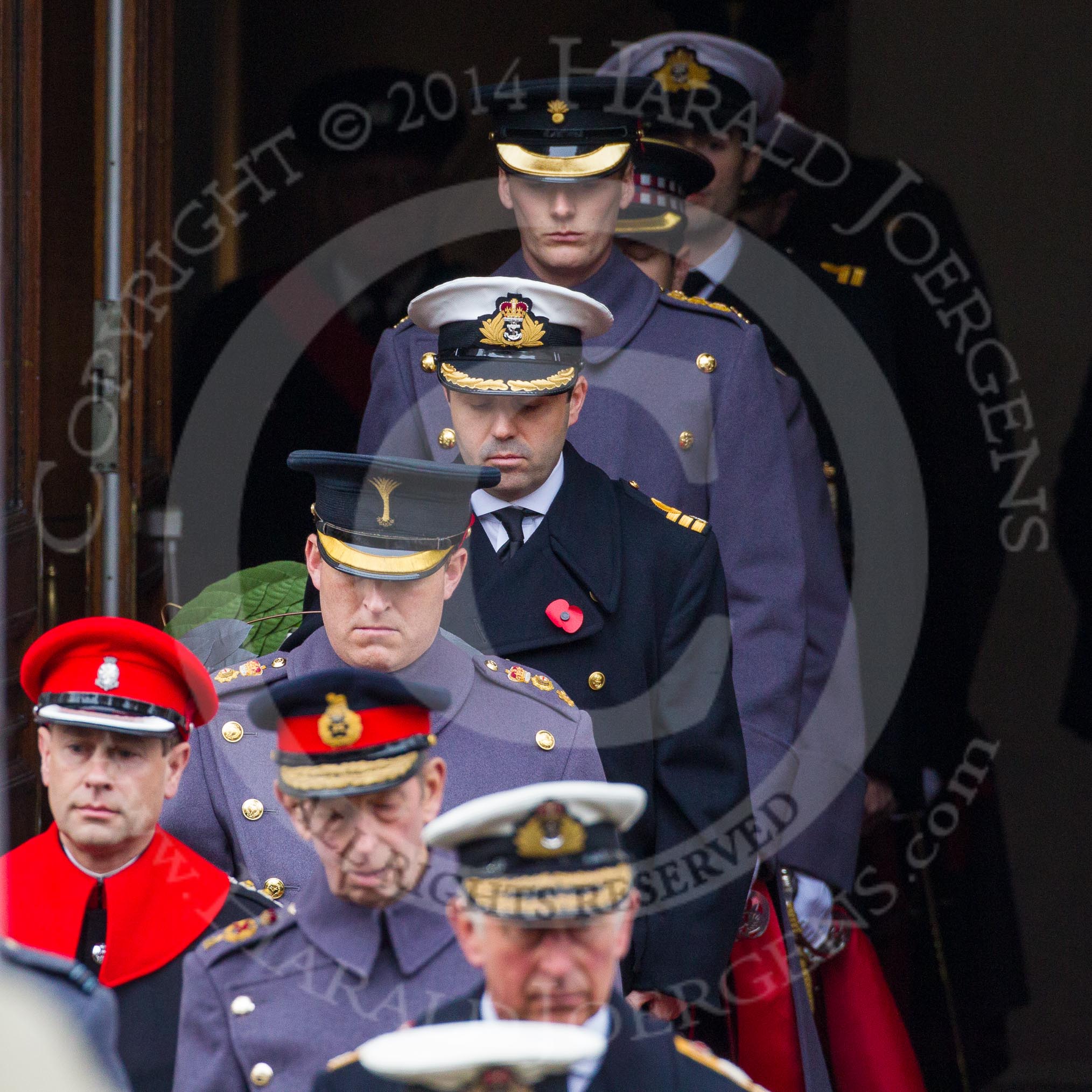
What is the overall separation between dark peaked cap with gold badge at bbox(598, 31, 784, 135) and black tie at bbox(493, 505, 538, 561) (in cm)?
119

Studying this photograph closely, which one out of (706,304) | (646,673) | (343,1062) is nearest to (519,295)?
(646,673)

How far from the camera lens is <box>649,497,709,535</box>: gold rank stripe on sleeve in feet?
10.5

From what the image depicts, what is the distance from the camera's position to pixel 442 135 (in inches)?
205

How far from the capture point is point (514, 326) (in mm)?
3025

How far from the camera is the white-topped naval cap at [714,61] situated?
429cm

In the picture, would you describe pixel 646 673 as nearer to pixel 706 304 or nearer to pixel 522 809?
pixel 706 304

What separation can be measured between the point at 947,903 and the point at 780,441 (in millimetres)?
1653

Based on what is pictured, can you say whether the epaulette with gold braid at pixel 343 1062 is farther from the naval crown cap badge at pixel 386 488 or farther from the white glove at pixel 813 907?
the white glove at pixel 813 907

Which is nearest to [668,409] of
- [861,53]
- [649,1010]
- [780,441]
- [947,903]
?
[780,441]

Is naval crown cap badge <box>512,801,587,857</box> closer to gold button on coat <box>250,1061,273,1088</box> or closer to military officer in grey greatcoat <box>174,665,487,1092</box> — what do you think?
military officer in grey greatcoat <box>174,665,487,1092</box>

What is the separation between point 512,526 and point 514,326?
Answer: 29 cm

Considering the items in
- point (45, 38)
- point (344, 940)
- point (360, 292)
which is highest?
point (45, 38)

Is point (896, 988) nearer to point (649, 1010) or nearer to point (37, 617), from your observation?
point (649, 1010)

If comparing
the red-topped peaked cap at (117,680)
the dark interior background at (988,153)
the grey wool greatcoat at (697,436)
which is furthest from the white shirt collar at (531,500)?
the dark interior background at (988,153)
